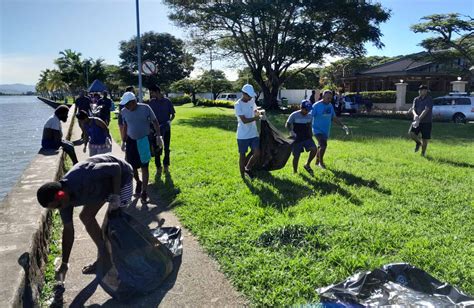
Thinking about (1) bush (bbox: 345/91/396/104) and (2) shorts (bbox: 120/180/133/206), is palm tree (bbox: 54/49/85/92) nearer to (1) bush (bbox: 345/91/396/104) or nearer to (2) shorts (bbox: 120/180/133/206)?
(1) bush (bbox: 345/91/396/104)

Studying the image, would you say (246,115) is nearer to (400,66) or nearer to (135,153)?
(135,153)

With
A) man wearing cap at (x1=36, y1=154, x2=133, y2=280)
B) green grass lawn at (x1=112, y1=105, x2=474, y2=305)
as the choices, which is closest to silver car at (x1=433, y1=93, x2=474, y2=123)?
green grass lawn at (x1=112, y1=105, x2=474, y2=305)

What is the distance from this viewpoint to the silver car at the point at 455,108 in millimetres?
20708

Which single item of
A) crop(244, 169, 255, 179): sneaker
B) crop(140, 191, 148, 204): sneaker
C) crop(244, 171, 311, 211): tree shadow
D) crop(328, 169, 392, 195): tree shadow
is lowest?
crop(140, 191, 148, 204): sneaker

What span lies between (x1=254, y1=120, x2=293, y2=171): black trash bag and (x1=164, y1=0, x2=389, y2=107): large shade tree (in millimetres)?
16941

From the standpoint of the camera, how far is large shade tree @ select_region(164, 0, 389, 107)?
23062 mm

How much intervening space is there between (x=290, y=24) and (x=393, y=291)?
24.7 m

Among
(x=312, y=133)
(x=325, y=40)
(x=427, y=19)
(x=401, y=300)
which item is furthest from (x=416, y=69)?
(x=401, y=300)

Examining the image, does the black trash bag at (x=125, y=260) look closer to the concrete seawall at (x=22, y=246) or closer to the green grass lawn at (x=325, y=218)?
the concrete seawall at (x=22, y=246)

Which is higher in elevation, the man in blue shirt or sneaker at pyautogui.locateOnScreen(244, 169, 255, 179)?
the man in blue shirt

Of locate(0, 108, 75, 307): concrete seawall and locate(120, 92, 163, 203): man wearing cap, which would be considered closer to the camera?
Result: locate(0, 108, 75, 307): concrete seawall

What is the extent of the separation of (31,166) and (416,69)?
35.2 m

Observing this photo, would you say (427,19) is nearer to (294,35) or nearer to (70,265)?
(294,35)

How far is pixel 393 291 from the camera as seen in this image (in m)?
2.96
